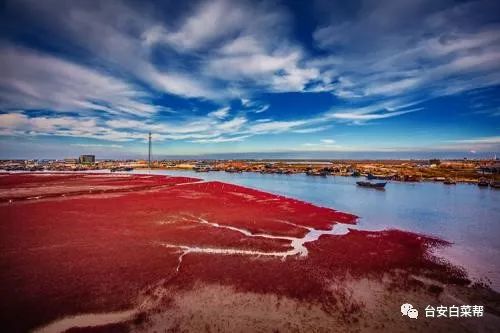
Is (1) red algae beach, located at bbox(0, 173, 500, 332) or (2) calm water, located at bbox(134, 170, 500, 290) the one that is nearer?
(1) red algae beach, located at bbox(0, 173, 500, 332)

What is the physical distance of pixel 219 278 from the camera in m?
14.3

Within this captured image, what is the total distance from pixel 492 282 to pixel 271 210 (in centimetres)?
2040

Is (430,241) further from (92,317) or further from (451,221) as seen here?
(92,317)

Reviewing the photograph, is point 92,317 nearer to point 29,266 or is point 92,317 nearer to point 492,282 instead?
point 29,266

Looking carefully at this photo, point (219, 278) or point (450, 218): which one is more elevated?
point (450, 218)

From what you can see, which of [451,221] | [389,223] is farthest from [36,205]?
[451,221]

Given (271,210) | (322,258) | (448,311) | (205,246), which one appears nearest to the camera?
(448,311)

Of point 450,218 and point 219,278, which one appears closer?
point 219,278

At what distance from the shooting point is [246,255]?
17.7 m

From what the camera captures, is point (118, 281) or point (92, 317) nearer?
point (92, 317)

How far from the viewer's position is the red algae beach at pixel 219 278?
10.7m

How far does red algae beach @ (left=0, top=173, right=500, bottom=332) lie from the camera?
1070 centimetres

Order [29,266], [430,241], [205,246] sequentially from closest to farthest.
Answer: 1. [29,266]
2. [205,246]
3. [430,241]

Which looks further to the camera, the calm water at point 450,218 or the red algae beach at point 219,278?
the calm water at point 450,218
